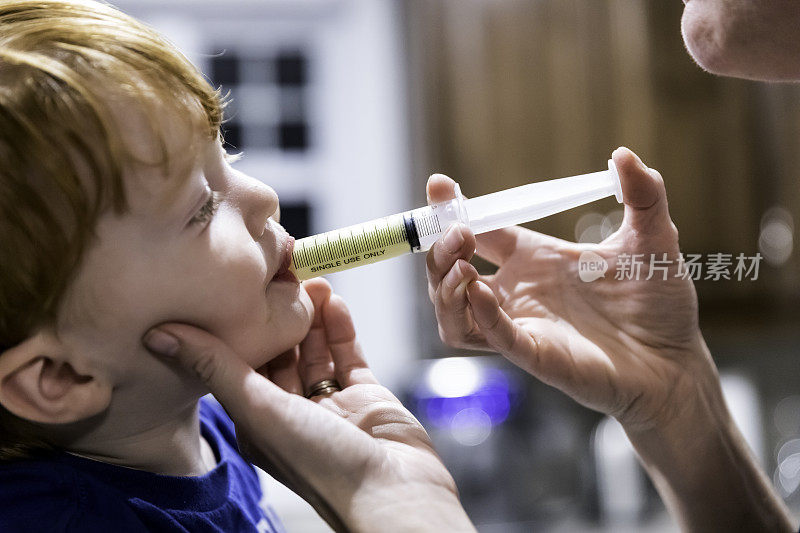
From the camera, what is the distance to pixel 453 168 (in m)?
2.10

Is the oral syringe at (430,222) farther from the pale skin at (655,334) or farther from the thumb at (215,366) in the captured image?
the thumb at (215,366)

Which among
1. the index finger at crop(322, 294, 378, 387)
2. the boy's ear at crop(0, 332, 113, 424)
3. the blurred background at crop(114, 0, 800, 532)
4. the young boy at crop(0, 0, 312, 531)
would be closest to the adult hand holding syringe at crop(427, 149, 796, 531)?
the index finger at crop(322, 294, 378, 387)

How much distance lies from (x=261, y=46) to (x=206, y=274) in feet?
6.56

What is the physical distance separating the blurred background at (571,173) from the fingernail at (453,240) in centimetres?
129

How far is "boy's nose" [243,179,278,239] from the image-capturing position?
772mm

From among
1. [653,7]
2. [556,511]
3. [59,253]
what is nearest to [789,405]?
[556,511]

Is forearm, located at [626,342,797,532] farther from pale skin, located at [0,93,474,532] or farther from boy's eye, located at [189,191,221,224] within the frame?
boy's eye, located at [189,191,221,224]

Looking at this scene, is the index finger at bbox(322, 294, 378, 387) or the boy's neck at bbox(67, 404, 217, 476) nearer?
the boy's neck at bbox(67, 404, 217, 476)

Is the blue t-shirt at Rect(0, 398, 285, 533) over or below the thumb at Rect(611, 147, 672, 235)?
below

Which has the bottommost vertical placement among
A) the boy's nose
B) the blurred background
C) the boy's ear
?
the blurred background

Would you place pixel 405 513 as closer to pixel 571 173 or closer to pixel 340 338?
pixel 340 338

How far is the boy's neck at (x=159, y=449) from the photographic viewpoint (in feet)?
2.55

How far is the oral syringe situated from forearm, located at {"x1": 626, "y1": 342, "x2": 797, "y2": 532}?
0.28 meters

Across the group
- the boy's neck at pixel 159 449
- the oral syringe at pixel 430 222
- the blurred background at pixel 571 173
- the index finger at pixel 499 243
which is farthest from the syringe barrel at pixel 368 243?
the blurred background at pixel 571 173
